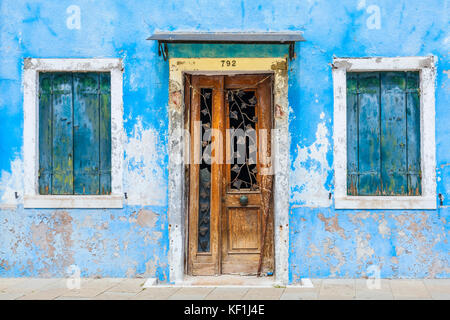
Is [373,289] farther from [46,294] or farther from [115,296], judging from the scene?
[46,294]

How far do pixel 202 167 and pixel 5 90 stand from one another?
261 centimetres

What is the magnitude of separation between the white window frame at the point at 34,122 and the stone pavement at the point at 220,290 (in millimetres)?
977

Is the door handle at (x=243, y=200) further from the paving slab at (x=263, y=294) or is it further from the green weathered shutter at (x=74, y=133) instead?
the green weathered shutter at (x=74, y=133)

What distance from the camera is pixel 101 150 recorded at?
6488 millimetres

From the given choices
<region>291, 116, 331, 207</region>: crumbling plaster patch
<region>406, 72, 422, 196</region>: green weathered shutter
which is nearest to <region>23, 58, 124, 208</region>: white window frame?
<region>291, 116, 331, 207</region>: crumbling plaster patch

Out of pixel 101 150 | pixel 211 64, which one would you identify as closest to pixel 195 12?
pixel 211 64

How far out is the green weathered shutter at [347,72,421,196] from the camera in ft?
20.8

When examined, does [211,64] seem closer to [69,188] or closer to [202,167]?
[202,167]

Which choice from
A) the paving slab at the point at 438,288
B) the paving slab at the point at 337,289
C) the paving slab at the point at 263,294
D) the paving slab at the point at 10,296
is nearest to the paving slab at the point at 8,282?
the paving slab at the point at 10,296

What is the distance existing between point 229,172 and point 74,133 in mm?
2011

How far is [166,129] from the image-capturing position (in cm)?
635

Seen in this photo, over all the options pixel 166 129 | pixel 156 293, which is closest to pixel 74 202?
pixel 166 129

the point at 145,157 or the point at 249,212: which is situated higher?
the point at 145,157

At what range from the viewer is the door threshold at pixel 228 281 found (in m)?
6.09
